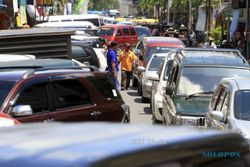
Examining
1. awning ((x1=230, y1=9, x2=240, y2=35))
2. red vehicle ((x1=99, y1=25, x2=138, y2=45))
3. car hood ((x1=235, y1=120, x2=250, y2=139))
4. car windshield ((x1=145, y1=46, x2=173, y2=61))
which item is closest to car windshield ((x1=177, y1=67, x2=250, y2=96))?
car hood ((x1=235, y1=120, x2=250, y2=139))

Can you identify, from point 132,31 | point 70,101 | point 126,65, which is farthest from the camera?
point 132,31

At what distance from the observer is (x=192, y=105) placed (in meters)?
10.4

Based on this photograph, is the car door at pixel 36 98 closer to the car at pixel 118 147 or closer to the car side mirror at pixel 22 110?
the car side mirror at pixel 22 110

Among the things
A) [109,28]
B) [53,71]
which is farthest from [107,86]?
[109,28]

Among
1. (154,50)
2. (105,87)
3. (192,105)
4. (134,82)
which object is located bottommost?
(134,82)

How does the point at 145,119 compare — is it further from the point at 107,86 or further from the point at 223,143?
the point at 223,143

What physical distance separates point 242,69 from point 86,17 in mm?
31579

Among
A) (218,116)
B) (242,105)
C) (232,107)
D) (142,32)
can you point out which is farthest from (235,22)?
(218,116)

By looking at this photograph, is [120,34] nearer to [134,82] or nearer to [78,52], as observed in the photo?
[134,82]

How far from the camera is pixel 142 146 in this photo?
2672mm

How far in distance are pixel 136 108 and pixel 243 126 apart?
961cm

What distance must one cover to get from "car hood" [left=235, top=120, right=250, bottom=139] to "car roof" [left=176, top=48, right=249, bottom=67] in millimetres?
3989

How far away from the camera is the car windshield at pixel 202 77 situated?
442 inches

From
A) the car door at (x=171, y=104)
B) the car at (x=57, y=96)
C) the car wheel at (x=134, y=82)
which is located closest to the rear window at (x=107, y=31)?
the car wheel at (x=134, y=82)
